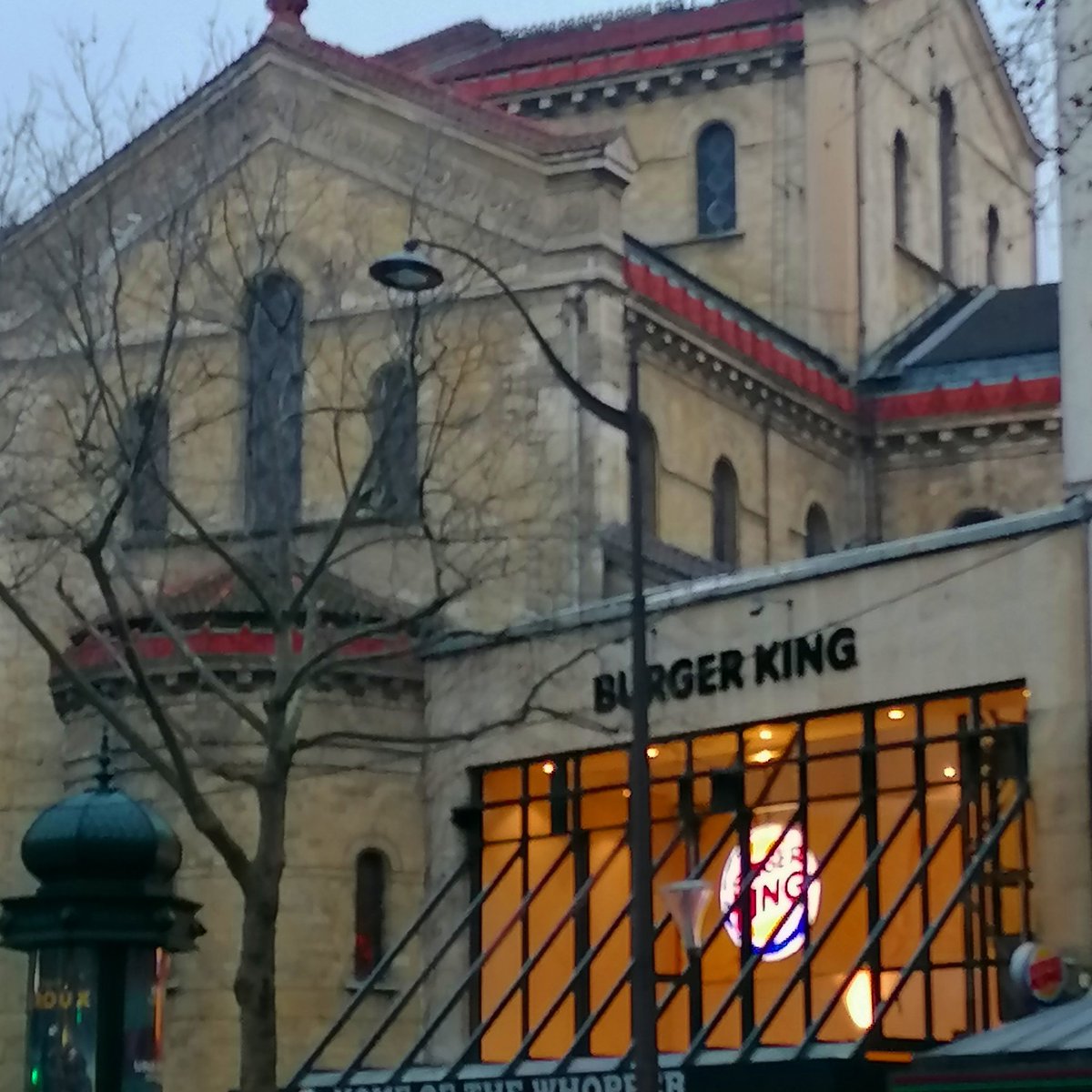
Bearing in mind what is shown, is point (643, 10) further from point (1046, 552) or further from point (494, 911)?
point (1046, 552)

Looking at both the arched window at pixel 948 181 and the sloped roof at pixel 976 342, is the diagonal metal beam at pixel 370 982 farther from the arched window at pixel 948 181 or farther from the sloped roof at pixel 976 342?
the arched window at pixel 948 181

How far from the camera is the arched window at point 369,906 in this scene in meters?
37.4

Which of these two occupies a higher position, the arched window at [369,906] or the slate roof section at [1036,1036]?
the arched window at [369,906]

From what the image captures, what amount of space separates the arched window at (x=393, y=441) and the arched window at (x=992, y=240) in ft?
72.7

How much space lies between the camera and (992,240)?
58531 mm

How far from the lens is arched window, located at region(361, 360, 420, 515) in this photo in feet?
101

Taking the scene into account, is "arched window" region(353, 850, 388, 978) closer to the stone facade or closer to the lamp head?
the stone facade

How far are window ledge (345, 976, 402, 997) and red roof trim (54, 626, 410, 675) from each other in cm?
410

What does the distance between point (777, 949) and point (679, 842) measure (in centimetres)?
214

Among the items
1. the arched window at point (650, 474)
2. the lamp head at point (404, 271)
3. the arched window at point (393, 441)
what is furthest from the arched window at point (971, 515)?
the lamp head at point (404, 271)

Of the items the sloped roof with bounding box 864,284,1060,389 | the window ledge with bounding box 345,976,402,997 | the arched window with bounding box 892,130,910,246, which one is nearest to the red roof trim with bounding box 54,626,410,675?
the window ledge with bounding box 345,976,402,997

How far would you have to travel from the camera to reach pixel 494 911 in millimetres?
36469

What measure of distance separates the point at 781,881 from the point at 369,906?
23.1ft

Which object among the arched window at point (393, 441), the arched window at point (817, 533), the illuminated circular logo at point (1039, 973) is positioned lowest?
the illuminated circular logo at point (1039, 973)
